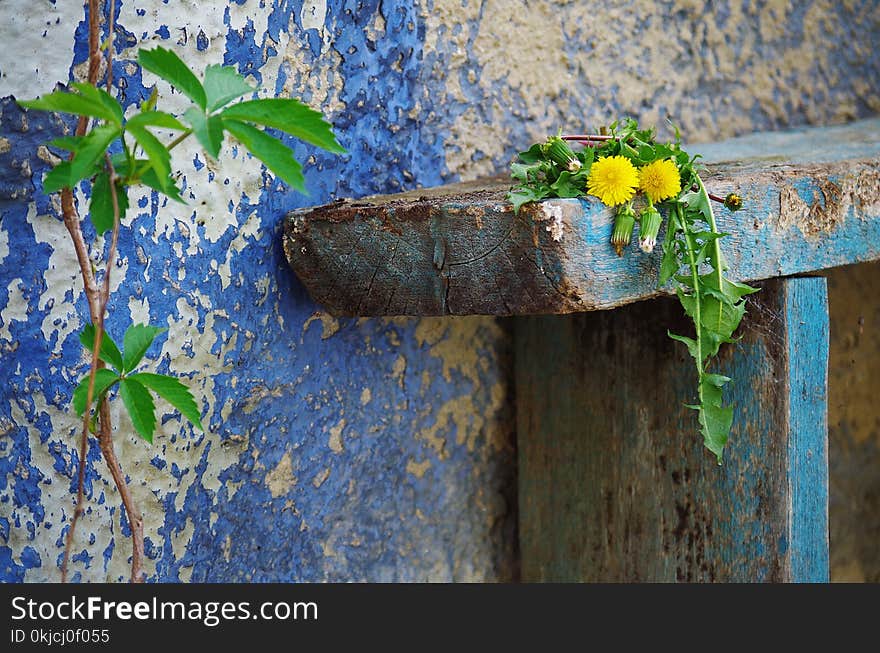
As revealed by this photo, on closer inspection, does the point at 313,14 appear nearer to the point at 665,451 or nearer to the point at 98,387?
the point at 98,387

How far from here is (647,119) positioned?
1443 mm

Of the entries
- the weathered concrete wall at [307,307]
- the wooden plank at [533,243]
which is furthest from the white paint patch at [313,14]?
the wooden plank at [533,243]

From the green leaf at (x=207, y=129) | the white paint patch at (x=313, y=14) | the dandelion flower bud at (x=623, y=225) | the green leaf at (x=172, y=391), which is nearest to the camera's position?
the green leaf at (x=207, y=129)

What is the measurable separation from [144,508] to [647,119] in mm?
863

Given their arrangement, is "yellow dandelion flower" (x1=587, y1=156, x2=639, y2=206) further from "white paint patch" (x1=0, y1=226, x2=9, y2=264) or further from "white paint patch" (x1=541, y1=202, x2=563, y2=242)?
"white paint patch" (x1=0, y1=226, x2=9, y2=264)

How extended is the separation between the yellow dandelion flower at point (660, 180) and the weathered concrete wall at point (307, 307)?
1.19 feet

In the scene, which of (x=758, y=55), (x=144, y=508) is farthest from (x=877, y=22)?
(x=144, y=508)

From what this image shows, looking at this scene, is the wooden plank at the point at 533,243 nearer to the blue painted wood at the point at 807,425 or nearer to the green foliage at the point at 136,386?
the blue painted wood at the point at 807,425

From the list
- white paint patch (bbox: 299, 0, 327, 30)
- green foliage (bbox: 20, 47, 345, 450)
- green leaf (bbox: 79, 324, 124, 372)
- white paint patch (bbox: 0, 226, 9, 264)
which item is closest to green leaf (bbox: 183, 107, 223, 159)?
green foliage (bbox: 20, 47, 345, 450)

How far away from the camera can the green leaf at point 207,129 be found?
2.19 feet

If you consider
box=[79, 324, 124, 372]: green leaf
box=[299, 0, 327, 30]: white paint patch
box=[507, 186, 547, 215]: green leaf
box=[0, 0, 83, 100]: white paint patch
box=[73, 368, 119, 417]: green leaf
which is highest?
box=[299, 0, 327, 30]: white paint patch

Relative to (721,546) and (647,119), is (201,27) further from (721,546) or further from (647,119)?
(721,546)

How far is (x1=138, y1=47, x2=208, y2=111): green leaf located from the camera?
69cm

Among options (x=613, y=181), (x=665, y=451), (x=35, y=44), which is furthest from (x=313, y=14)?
(x=665, y=451)
